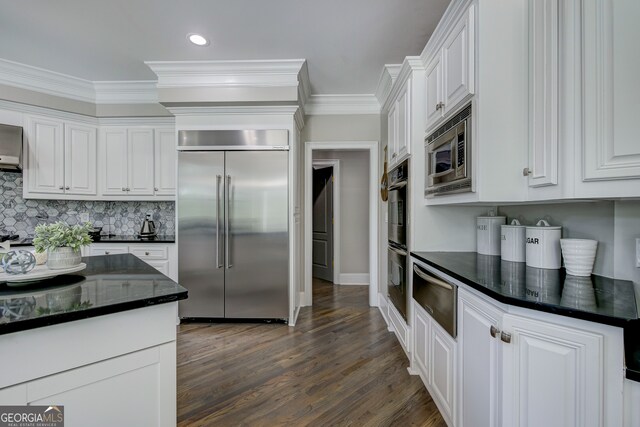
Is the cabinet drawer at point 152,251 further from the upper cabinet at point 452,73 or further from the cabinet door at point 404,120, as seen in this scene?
the upper cabinet at point 452,73

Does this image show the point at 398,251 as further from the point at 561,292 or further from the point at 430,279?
the point at 561,292

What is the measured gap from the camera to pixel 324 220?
4.87 meters

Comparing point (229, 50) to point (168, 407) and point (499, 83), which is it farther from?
point (168, 407)

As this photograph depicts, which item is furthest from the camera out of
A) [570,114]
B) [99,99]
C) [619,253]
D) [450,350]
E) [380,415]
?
[99,99]

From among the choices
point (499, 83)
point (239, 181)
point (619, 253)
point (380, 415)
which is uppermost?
point (499, 83)

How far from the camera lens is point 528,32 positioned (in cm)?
134

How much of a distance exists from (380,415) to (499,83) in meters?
1.98

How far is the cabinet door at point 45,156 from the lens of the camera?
119 inches

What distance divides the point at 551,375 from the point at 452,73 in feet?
5.21

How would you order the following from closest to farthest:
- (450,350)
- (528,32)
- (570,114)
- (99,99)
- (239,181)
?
1. (570,114)
2. (528,32)
3. (450,350)
4. (239,181)
5. (99,99)

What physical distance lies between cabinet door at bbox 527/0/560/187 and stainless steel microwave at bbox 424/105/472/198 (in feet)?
0.93

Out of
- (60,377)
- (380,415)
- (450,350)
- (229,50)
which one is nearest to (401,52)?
(229,50)

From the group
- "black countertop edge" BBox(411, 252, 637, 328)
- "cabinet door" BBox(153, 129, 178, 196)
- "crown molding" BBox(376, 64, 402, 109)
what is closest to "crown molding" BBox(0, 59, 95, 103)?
"cabinet door" BBox(153, 129, 178, 196)

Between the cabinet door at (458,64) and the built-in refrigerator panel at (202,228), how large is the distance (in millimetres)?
2195
